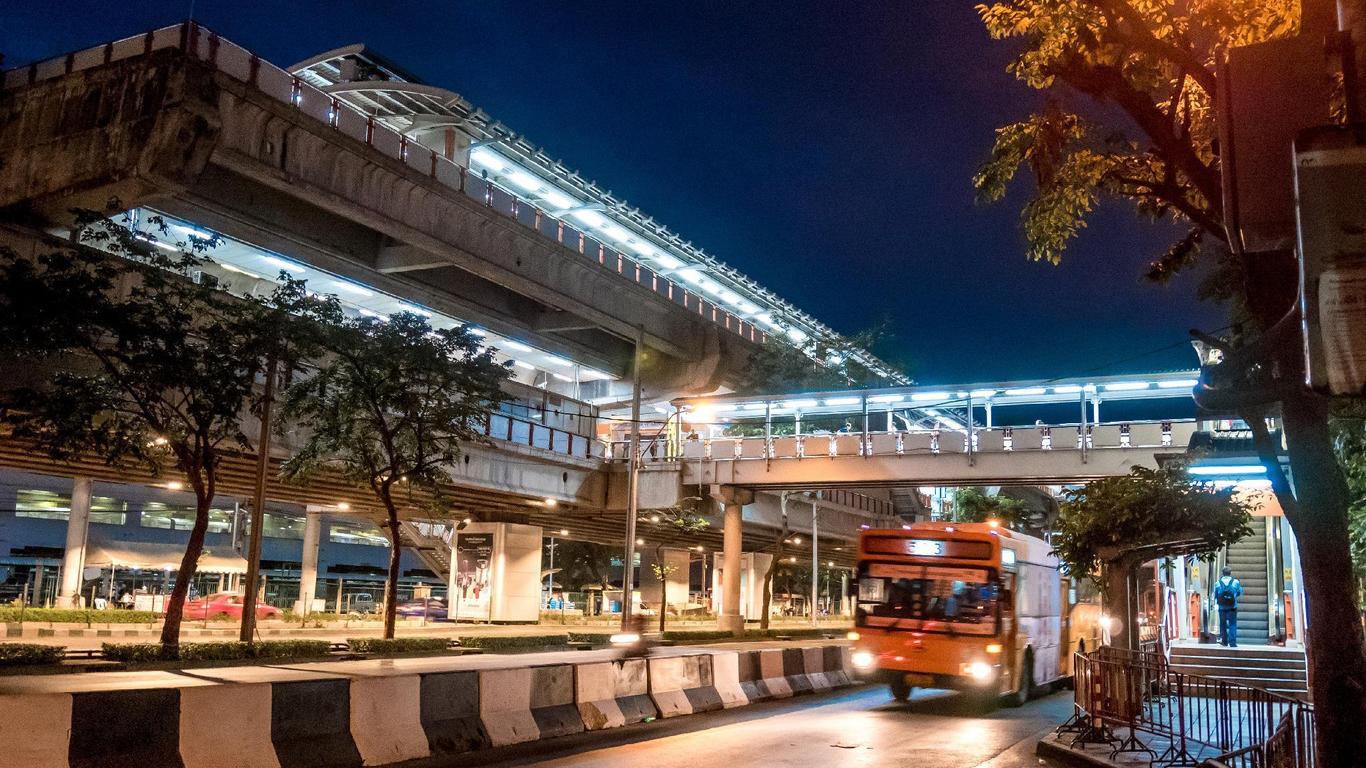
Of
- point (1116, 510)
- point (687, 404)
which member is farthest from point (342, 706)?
point (687, 404)

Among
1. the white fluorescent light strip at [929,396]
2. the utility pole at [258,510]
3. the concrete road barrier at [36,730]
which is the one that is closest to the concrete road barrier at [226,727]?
the concrete road barrier at [36,730]

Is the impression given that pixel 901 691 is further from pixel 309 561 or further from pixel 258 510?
pixel 309 561

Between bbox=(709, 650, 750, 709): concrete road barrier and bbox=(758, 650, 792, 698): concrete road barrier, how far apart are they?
1.17m

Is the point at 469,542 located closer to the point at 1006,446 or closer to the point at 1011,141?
the point at 1006,446

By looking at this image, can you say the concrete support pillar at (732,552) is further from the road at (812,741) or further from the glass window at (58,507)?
the glass window at (58,507)

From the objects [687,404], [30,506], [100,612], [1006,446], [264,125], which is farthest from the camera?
[30,506]

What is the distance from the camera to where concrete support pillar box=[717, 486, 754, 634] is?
4459cm

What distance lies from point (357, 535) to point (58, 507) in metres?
21.2

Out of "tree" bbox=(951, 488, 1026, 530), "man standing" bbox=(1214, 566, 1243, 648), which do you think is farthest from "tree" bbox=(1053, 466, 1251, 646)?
"tree" bbox=(951, 488, 1026, 530)

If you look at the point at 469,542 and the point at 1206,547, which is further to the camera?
the point at 469,542

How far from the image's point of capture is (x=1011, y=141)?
11.8 m

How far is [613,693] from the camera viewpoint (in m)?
15.5

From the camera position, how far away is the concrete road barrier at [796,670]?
21.2 m

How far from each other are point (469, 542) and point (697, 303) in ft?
48.0
